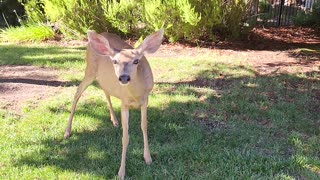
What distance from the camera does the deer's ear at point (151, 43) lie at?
13.2 ft

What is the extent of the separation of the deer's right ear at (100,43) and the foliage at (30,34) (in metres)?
7.62

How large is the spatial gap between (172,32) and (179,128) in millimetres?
5563

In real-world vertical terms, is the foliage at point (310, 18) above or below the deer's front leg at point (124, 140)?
below

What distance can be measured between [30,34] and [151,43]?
312 inches

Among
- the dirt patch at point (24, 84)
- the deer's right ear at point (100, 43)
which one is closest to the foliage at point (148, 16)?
the dirt patch at point (24, 84)

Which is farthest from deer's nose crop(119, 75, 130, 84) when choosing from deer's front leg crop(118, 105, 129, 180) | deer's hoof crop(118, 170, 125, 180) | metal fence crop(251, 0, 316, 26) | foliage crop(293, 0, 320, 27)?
foliage crop(293, 0, 320, 27)

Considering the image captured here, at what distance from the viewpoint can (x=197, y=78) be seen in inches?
303

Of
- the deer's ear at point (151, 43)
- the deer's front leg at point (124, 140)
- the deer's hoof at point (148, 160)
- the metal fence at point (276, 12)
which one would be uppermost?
the deer's ear at point (151, 43)

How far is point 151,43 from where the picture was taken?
13.3ft

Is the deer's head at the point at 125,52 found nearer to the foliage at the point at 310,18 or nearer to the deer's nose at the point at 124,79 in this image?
the deer's nose at the point at 124,79

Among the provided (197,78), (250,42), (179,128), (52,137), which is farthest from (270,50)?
(52,137)

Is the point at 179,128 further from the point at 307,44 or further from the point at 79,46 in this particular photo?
the point at 307,44

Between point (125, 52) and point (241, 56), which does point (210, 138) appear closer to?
point (125, 52)

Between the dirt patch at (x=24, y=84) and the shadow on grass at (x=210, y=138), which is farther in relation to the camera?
the dirt patch at (x=24, y=84)
